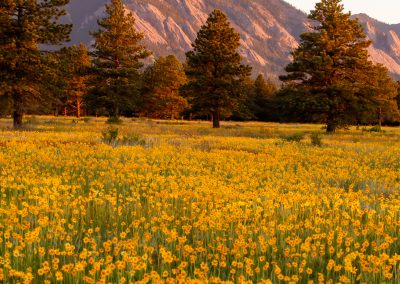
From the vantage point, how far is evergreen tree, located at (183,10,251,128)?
115 feet

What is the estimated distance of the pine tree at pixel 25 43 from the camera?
22.5 m

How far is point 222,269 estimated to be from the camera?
11.1 ft

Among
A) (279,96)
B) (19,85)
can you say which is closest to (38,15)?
(19,85)

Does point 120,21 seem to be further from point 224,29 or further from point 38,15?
point 38,15

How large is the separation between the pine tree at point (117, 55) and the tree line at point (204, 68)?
4.3 inches

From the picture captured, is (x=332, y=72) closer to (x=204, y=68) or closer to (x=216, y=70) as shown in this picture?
(x=216, y=70)

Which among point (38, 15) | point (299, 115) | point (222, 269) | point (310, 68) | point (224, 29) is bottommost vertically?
point (222, 269)

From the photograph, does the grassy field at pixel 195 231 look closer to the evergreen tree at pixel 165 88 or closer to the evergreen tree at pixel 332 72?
the evergreen tree at pixel 332 72

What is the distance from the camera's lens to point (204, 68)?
36.6 meters

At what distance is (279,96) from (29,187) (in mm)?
26198

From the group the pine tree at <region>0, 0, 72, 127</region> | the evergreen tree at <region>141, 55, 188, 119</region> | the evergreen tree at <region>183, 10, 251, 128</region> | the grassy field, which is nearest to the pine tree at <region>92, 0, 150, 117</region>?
the evergreen tree at <region>183, 10, 251, 128</region>

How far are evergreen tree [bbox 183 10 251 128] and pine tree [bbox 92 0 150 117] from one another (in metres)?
9.66

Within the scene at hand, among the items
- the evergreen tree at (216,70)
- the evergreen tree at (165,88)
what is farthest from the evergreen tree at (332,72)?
the evergreen tree at (165,88)

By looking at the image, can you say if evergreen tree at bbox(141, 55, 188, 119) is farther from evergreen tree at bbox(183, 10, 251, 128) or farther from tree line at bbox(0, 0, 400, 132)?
evergreen tree at bbox(183, 10, 251, 128)
